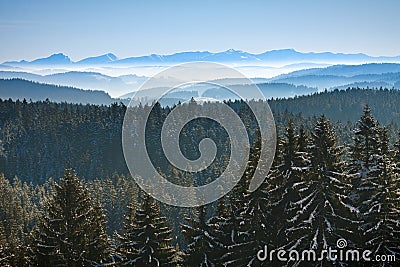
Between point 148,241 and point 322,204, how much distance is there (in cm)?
1025

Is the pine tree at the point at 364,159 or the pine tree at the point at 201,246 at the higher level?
the pine tree at the point at 364,159

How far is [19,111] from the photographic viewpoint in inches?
6811

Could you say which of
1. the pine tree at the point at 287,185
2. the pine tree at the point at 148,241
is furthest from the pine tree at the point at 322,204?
the pine tree at the point at 148,241

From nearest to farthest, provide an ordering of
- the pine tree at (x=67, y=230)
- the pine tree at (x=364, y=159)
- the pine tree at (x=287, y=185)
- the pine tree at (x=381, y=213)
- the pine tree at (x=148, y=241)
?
the pine tree at (x=381, y=213) < the pine tree at (x=287, y=185) < the pine tree at (x=364, y=159) < the pine tree at (x=148, y=241) < the pine tree at (x=67, y=230)

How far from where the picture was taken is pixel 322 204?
23.4m

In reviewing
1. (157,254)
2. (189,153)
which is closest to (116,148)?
(189,153)

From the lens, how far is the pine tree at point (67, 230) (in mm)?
27578

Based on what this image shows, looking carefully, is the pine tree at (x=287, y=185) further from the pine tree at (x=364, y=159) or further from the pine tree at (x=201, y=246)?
the pine tree at (x=201, y=246)

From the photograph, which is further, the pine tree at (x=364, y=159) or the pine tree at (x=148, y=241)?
the pine tree at (x=148, y=241)

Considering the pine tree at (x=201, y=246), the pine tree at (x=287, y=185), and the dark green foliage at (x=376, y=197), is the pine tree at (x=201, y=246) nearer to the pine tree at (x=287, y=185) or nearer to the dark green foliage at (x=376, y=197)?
the pine tree at (x=287, y=185)

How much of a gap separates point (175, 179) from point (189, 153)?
35.7 m

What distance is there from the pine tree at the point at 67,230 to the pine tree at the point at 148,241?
328 cm

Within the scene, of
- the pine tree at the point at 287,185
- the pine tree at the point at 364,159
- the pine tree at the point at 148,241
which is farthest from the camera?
the pine tree at the point at 148,241

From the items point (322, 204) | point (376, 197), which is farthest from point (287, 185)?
point (376, 197)
